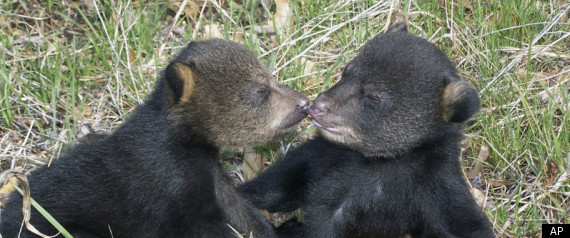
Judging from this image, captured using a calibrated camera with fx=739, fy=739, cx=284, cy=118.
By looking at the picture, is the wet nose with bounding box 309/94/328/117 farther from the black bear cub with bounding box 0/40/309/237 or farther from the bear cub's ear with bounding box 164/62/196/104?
the bear cub's ear with bounding box 164/62/196/104

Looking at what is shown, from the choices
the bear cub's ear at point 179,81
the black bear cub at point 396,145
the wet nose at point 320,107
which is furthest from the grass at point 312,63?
the bear cub's ear at point 179,81

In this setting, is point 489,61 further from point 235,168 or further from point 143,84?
point 143,84

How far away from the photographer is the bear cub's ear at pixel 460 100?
18.2ft

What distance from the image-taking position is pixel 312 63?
8.12 metres

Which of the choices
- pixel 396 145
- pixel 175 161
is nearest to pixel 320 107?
pixel 396 145

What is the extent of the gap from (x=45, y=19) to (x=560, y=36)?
599 centimetres

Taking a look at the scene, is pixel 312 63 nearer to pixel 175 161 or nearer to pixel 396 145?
pixel 396 145

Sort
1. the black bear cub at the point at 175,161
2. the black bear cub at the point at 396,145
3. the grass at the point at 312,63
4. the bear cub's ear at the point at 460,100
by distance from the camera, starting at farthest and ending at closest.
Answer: the grass at the point at 312,63 → the black bear cub at the point at 175,161 → the black bear cub at the point at 396,145 → the bear cub's ear at the point at 460,100

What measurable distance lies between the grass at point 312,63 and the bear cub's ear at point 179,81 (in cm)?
176

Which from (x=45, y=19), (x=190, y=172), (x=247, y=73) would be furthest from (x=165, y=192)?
(x=45, y=19)

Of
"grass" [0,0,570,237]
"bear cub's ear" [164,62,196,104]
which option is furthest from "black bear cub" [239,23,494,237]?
"bear cub's ear" [164,62,196,104]

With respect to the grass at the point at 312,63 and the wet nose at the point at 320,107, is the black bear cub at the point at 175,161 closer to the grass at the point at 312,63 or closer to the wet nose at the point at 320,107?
the wet nose at the point at 320,107

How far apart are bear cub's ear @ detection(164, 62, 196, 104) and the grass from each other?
69.5 inches

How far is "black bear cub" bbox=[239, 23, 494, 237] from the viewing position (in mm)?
5680
